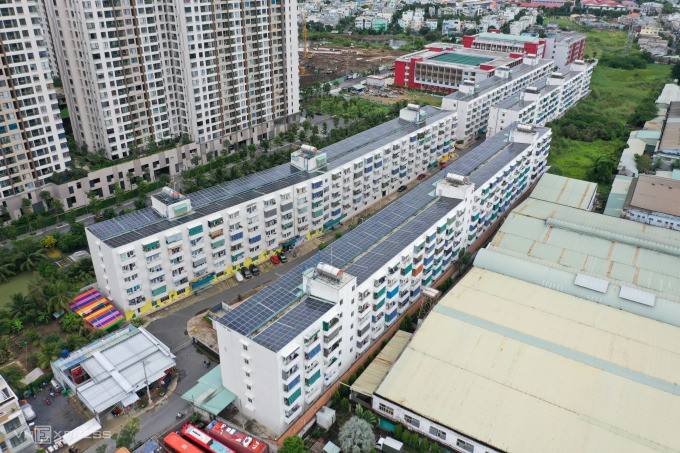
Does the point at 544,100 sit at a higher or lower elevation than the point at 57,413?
higher

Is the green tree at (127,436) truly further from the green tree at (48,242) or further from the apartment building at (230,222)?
the green tree at (48,242)

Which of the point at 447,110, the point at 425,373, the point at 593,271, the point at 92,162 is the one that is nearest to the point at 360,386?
the point at 425,373

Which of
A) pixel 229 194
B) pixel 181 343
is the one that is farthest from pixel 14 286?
pixel 229 194

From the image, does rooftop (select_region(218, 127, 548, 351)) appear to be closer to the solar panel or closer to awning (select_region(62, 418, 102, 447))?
the solar panel

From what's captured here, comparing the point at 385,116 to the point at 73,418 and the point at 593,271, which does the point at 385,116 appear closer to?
the point at 593,271

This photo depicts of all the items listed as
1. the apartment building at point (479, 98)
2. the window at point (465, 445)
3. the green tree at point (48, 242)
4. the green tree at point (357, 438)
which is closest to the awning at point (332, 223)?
the green tree at point (357, 438)

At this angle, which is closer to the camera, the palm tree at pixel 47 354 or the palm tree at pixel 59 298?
the palm tree at pixel 47 354

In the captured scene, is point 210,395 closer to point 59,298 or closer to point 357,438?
point 357,438
